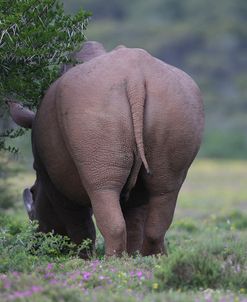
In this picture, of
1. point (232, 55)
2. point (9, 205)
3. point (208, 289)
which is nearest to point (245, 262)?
point (208, 289)

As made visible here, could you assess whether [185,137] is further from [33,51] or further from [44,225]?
[44,225]

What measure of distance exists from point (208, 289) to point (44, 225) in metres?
3.97

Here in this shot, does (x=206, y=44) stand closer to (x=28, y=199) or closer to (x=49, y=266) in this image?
(x=28, y=199)

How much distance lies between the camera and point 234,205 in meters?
23.7

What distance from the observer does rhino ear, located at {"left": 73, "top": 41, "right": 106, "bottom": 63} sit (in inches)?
→ 404

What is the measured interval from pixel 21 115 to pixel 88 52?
99 centimetres

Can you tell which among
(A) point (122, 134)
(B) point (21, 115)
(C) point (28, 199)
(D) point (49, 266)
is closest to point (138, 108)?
(A) point (122, 134)

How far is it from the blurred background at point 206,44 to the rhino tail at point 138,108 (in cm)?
3027

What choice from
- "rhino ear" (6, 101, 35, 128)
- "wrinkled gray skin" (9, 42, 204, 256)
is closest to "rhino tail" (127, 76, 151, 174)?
"wrinkled gray skin" (9, 42, 204, 256)

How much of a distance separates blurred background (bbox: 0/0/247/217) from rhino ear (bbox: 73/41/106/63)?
28.7m

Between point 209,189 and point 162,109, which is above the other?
point 162,109

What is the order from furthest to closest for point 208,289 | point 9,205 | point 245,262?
point 9,205 → point 245,262 → point 208,289

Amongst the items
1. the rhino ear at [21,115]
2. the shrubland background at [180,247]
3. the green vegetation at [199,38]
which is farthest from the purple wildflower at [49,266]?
the green vegetation at [199,38]

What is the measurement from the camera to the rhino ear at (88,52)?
404 inches
